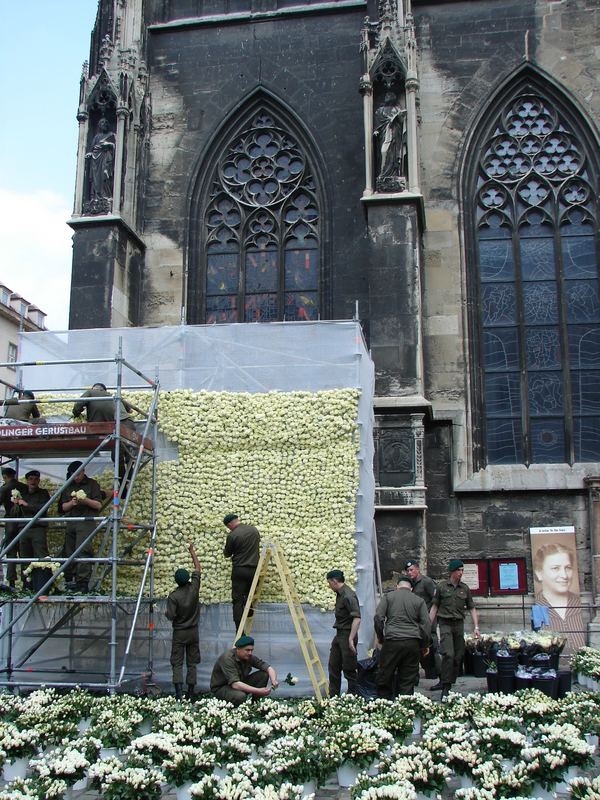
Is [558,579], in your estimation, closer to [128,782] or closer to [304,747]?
[304,747]

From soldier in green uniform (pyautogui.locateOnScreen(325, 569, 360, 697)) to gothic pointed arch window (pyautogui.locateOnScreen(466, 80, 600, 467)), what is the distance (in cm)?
592

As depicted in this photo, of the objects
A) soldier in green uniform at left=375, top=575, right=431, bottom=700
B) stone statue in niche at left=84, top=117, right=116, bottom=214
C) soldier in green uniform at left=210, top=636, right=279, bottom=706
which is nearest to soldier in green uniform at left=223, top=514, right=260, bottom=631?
soldier in green uniform at left=210, top=636, right=279, bottom=706

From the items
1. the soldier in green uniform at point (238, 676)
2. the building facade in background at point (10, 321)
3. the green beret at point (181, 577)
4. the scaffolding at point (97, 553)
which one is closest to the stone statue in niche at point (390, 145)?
the scaffolding at point (97, 553)

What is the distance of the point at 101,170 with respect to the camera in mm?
15844

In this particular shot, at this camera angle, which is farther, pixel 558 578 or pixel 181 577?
pixel 558 578

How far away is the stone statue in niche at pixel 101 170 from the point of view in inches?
619

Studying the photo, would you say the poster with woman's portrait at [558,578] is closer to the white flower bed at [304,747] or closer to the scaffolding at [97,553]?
the white flower bed at [304,747]

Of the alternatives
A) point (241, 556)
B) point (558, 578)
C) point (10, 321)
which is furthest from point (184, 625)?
point (10, 321)

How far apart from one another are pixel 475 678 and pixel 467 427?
4.70m

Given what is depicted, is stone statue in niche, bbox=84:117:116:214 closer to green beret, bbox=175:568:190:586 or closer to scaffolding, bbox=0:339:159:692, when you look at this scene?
scaffolding, bbox=0:339:159:692

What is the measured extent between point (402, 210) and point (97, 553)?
7.35 meters

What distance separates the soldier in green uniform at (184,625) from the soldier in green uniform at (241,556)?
0.49m

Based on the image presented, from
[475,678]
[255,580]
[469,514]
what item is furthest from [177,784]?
[469,514]

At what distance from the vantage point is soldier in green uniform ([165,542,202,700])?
389 inches
